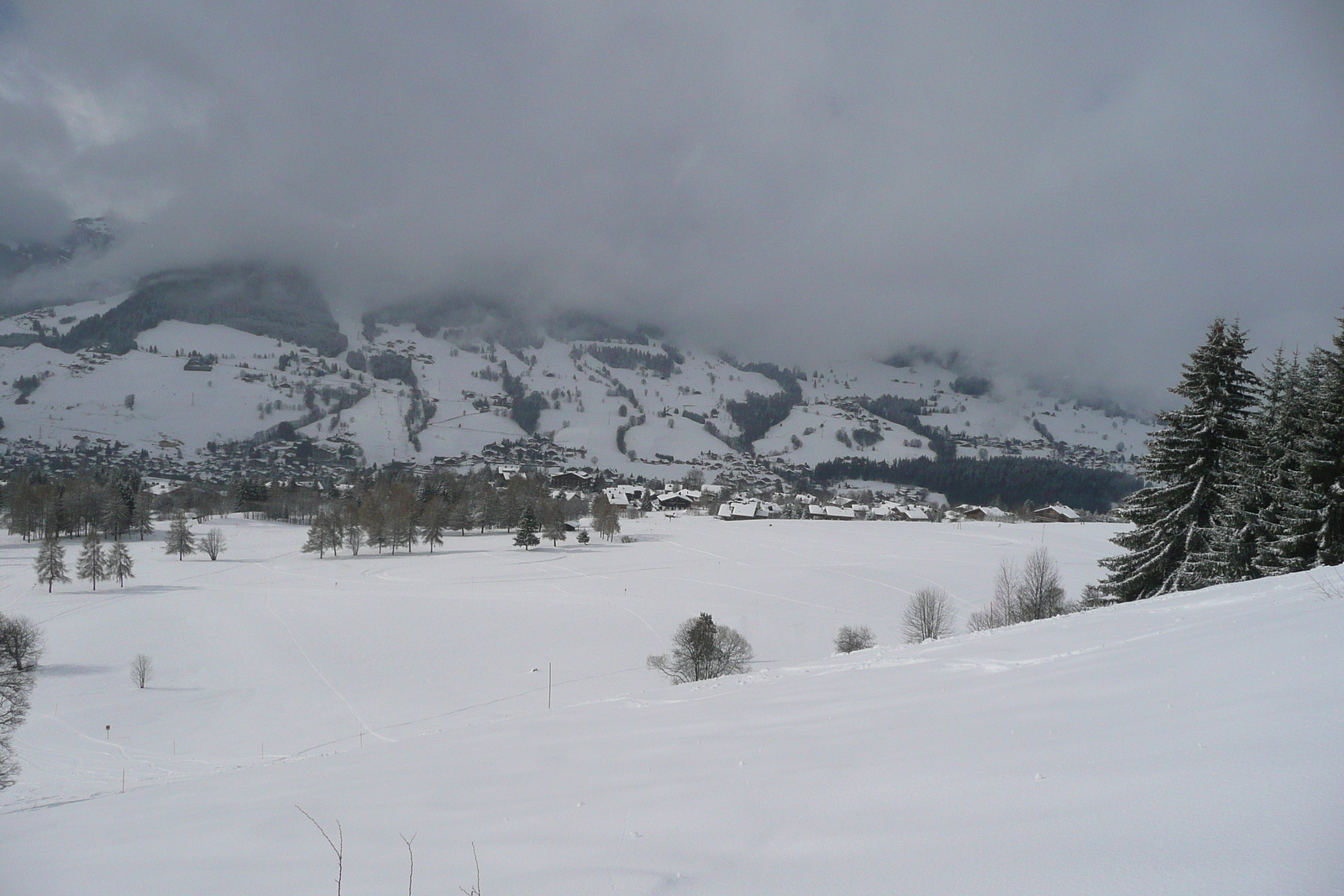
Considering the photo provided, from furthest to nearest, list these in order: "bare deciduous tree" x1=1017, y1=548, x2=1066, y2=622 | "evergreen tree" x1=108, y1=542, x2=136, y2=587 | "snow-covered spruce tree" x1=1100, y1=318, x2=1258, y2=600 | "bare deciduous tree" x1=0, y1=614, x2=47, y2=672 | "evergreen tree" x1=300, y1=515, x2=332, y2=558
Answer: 1. "evergreen tree" x1=300, y1=515, x2=332, y2=558
2. "evergreen tree" x1=108, y1=542, x2=136, y2=587
3. "bare deciduous tree" x1=1017, y1=548, x2=1066, y2=622
4. "bare deciduous tree" x1=0, y1=614, x2=47, y2=672
5. "snow-covered spruce tree" x1=1100, y1=318, x2=1258, y2=600

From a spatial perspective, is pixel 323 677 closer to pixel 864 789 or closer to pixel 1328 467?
pixel 864 789

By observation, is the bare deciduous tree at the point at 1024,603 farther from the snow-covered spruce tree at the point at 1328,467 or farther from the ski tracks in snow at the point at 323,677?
the ski tracks in snow at the point at 323,677

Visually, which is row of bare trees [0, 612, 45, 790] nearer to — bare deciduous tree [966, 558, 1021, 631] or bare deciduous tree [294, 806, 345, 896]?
bare deciduous tree [294, 806, 345, 896]

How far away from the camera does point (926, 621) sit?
32094mm

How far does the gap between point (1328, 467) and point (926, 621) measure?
1971 cm

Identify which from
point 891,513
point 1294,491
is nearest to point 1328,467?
point 1294,491

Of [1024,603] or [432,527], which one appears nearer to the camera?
[1024,603]

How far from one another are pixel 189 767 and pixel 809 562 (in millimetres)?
48289

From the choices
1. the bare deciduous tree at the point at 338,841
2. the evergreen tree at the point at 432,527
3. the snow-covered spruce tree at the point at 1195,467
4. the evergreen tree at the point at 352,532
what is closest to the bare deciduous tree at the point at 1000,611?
the snow-covered spruce tree at the point at 1195,467

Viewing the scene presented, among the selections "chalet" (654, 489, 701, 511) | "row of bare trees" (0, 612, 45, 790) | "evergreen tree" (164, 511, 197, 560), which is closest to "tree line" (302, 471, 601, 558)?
"evergreen tree" (164, 511, 197, 560)

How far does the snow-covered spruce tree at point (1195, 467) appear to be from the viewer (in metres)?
17.3

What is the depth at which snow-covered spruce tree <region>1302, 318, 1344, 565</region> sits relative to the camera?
14.4m

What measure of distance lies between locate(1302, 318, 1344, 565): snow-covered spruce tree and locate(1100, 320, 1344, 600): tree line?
0.09 feet

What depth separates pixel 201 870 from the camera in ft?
13.4
